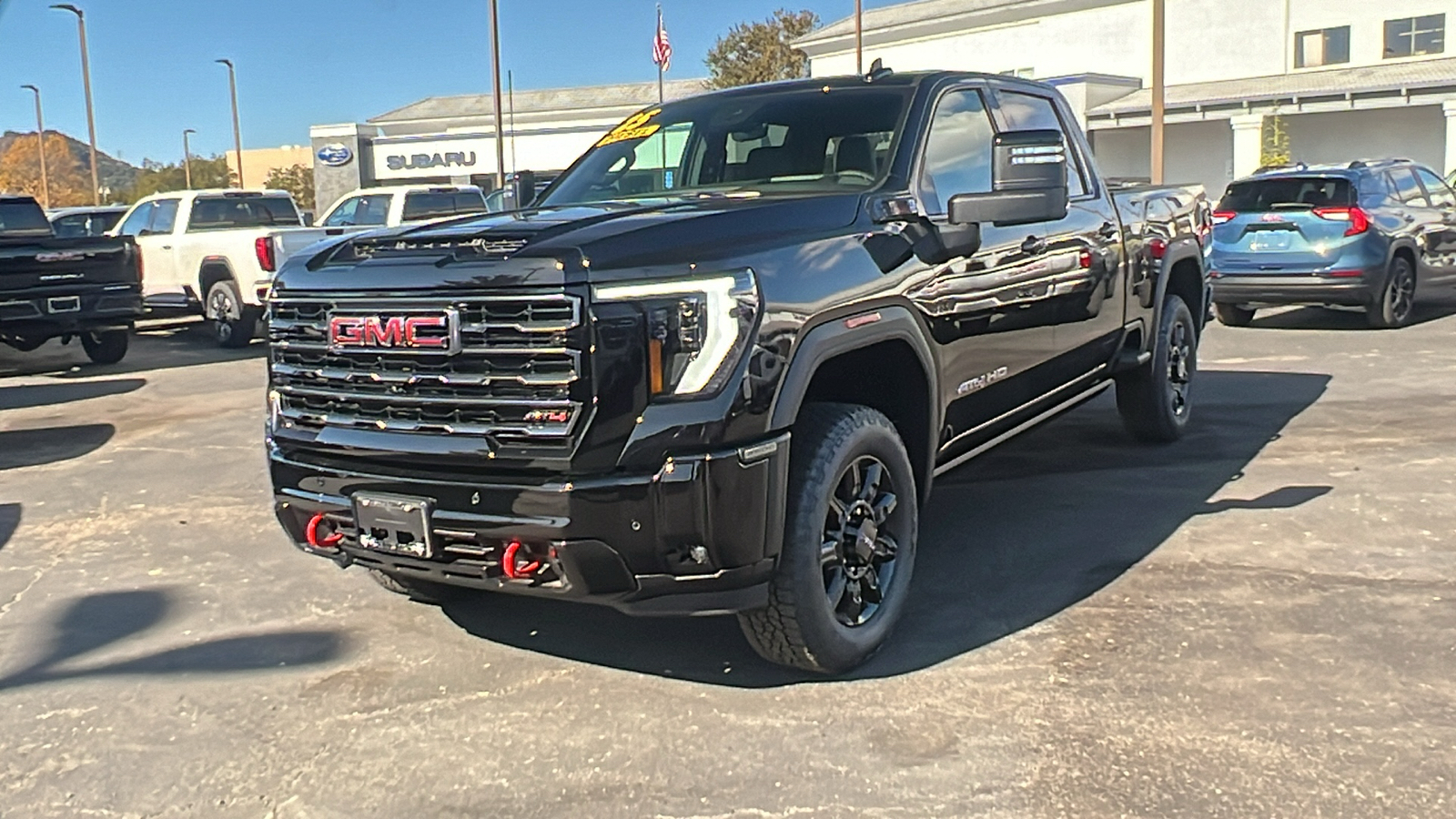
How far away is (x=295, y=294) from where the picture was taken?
4.06 m

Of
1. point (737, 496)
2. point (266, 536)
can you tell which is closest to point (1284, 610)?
point (737, 496)

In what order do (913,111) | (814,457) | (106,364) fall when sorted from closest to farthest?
(814,457) → (913,111) → (106,364)

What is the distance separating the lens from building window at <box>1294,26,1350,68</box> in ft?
119

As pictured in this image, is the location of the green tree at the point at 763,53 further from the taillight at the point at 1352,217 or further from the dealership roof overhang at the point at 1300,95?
the taillight at the point at 1352,217

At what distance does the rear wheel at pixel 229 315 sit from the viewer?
14305mm

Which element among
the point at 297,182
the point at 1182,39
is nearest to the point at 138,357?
the point at 1182,39

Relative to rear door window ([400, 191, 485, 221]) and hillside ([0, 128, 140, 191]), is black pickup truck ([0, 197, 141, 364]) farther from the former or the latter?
hillside ([0, 128, 140, 191])

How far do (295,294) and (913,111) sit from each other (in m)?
2.35

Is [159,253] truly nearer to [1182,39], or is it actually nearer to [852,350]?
[852,350]

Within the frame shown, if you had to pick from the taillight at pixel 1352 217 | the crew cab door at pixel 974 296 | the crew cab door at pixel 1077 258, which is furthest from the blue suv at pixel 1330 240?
the crew cab door at pixel 974 296

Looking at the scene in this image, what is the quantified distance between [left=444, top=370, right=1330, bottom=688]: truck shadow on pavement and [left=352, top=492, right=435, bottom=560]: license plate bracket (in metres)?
0.86

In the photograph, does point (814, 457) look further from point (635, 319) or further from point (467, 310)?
point (467, 310)

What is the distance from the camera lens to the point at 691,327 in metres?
3.56

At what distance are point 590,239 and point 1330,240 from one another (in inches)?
404
